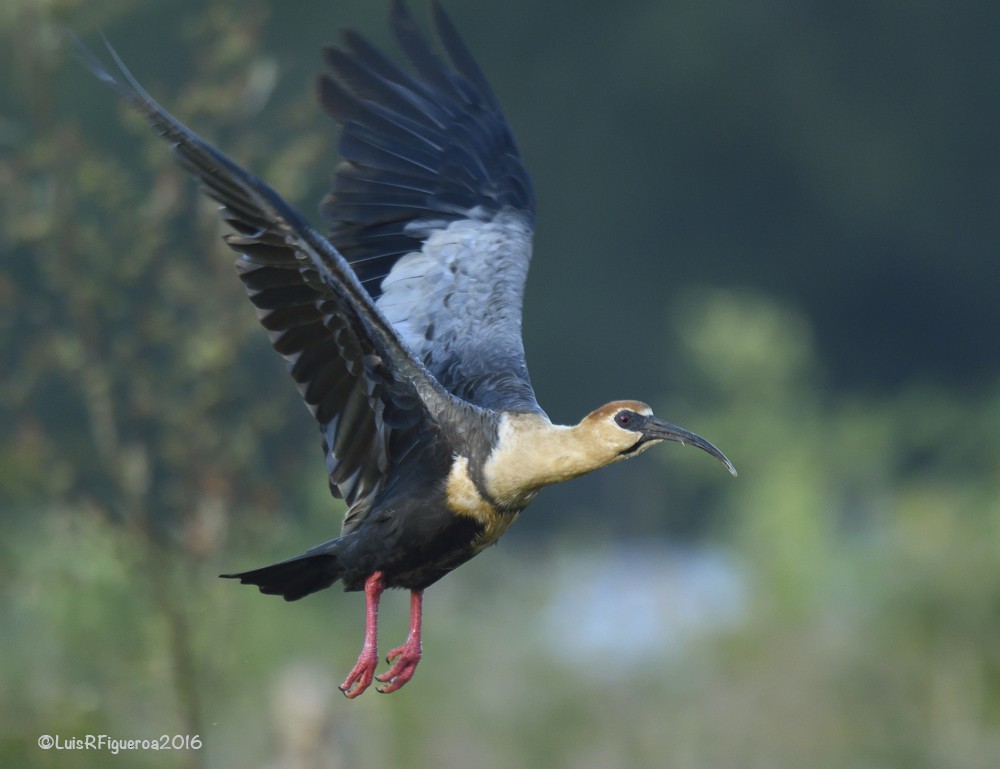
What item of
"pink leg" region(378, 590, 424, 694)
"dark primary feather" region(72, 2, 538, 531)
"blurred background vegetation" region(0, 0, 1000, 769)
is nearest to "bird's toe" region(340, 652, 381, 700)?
"pink leg" region(378, 590, 424, 694)

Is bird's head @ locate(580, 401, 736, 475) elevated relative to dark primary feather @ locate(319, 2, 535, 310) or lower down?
lower down

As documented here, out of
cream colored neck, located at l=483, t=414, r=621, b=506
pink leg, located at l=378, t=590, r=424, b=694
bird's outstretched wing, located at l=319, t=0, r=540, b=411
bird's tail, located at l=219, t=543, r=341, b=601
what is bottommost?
pink leg, located at l=378, t=590, r=424, b=694

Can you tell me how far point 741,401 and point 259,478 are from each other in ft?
37.9

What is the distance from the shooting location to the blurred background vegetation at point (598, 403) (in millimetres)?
7730

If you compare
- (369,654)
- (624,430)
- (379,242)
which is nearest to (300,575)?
(369,654)

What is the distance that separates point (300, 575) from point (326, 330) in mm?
755

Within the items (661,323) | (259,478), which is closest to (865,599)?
(259,478)

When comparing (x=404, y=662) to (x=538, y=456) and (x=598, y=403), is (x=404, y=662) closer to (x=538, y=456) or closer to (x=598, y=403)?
(x=538, y=456)

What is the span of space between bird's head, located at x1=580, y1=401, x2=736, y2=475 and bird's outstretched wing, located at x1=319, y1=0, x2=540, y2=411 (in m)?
0.92

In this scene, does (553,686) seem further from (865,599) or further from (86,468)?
(86,468)

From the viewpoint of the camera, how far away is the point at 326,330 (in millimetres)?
5594

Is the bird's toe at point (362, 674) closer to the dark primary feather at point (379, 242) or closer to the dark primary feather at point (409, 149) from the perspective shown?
the dark primary feather at point (379, 242)

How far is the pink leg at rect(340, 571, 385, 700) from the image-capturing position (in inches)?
223

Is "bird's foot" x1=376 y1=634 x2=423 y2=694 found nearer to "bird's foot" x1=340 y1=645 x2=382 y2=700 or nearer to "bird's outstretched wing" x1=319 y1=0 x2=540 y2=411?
"bird's foot" x1=340 y1=645 x2=382 y2=700
